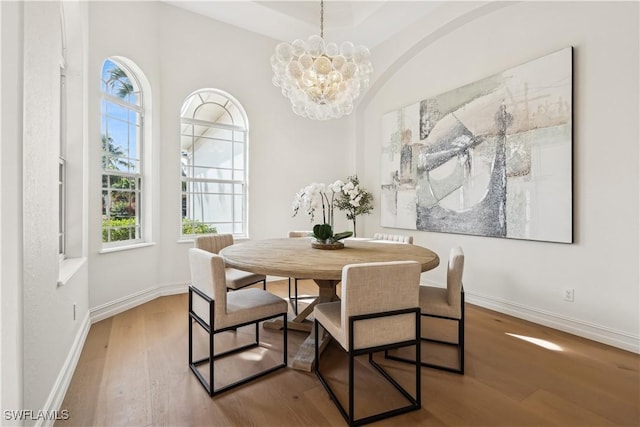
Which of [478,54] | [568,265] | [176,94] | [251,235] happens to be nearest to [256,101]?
[176,94]

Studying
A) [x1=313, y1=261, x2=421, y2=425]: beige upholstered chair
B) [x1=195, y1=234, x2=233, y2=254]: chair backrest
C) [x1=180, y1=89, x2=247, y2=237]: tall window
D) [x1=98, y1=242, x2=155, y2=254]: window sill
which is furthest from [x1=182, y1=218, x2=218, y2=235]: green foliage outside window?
[x1=313, y1=261, x2=421, y2=425]: beige upholstered chair

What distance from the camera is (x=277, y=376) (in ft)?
7.06

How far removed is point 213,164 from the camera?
4.57 meters

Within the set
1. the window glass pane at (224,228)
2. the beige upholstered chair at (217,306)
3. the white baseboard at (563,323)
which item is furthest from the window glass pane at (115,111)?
the white baseboard at (563,323)

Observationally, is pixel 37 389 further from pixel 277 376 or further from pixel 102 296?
pixel 102 296

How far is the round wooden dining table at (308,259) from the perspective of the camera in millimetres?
1889

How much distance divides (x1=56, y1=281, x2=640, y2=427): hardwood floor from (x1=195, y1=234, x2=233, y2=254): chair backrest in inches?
34.3

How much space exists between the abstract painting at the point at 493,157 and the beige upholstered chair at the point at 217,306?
8.45 ft

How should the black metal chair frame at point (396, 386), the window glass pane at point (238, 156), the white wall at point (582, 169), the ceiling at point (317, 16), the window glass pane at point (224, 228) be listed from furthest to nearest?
the window glass pane at point (238, 156) → the window glass pane at point (224, 228) → the ceiling at point (317, 16) → the white wall at point (582, 169) → the black metal chair frame at point (396, 386)

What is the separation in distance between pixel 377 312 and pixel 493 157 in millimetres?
2589

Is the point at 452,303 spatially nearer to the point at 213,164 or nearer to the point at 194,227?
the point at 194,227

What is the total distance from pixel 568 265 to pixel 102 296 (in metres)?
4.49

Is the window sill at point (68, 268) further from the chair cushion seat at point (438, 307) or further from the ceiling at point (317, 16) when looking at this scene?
the ceiling at point (317, 16)

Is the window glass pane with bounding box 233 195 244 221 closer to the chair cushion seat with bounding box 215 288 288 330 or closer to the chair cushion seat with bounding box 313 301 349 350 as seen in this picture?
the chair cushion seat with bounding box 215 288 288 330
